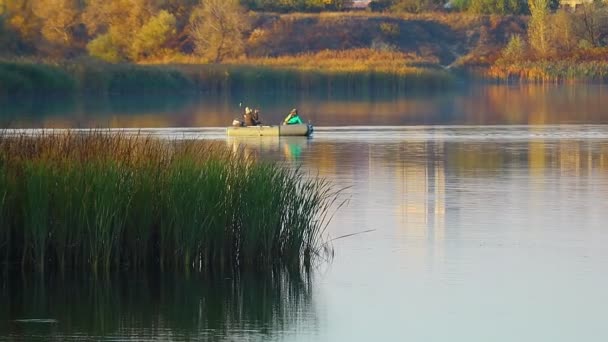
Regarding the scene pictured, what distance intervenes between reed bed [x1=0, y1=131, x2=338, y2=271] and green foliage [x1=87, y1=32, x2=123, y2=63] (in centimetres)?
7882

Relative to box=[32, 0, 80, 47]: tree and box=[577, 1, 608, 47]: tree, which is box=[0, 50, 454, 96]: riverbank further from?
box=[577, 1, 608, 47]: tree

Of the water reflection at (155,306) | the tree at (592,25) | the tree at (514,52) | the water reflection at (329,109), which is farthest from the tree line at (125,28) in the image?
the water reflection at (155,306)

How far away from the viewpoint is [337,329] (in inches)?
525

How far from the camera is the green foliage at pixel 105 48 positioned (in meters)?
94.0

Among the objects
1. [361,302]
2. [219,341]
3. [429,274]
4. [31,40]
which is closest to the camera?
[219,341]

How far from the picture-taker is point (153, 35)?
320ft

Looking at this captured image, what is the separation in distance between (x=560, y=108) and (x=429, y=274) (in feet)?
129

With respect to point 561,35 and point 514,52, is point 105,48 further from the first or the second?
point 561,35

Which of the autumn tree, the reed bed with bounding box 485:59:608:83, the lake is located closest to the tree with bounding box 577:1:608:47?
the reed bed with bounding box 485:59:608:83

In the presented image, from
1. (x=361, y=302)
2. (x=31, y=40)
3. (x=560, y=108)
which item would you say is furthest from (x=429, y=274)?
(x=31, y=40)

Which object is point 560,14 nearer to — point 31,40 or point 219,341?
point 31,40

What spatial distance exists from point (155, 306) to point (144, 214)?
1.18 meters

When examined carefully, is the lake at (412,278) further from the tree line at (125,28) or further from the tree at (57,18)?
the tree at (57,18)

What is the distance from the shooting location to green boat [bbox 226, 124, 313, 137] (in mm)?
39594
